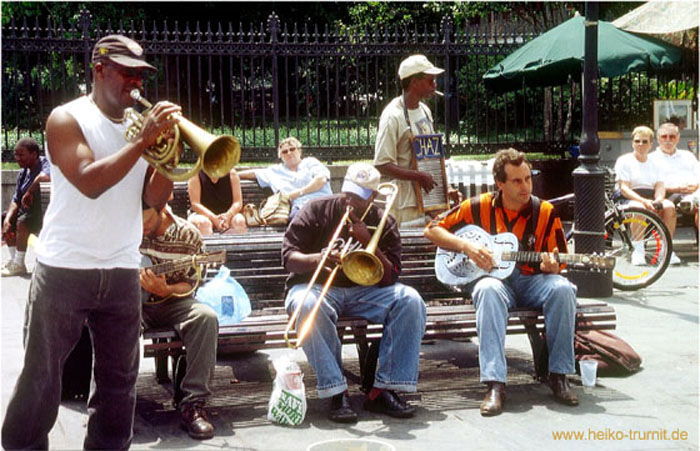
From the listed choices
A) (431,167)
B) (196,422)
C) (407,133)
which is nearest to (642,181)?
(431,167)

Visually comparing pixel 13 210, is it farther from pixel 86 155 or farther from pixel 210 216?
pixel 86 155

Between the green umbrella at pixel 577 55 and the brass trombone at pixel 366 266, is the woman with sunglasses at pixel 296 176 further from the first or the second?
the green umbrella at pixel 577 55

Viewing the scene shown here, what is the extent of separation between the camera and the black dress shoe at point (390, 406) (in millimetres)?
5172

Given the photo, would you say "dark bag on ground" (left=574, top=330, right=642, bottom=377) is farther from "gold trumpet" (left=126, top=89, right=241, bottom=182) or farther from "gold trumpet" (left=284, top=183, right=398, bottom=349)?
"gold trumpet" (left=126, top=89, right=241, bottom=182)

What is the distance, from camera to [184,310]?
5.05 metres

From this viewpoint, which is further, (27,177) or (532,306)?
(27,177)

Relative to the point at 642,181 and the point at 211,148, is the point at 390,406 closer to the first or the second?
the point at 211,148

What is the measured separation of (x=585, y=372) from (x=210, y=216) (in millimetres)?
3710

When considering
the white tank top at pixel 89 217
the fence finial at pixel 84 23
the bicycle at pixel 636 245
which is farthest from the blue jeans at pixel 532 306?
the fence finial at pixel 84 23

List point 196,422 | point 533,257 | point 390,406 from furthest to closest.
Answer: point 533,257 < point 390,406 < point 196,422

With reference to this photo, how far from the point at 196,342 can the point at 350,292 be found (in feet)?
3.35

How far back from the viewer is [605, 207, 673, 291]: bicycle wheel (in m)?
9.09

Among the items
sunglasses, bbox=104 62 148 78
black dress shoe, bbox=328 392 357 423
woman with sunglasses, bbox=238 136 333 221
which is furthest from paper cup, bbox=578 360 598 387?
woman with sunglasses, bbox=238 136 333 221

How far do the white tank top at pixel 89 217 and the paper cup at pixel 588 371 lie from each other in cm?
317
